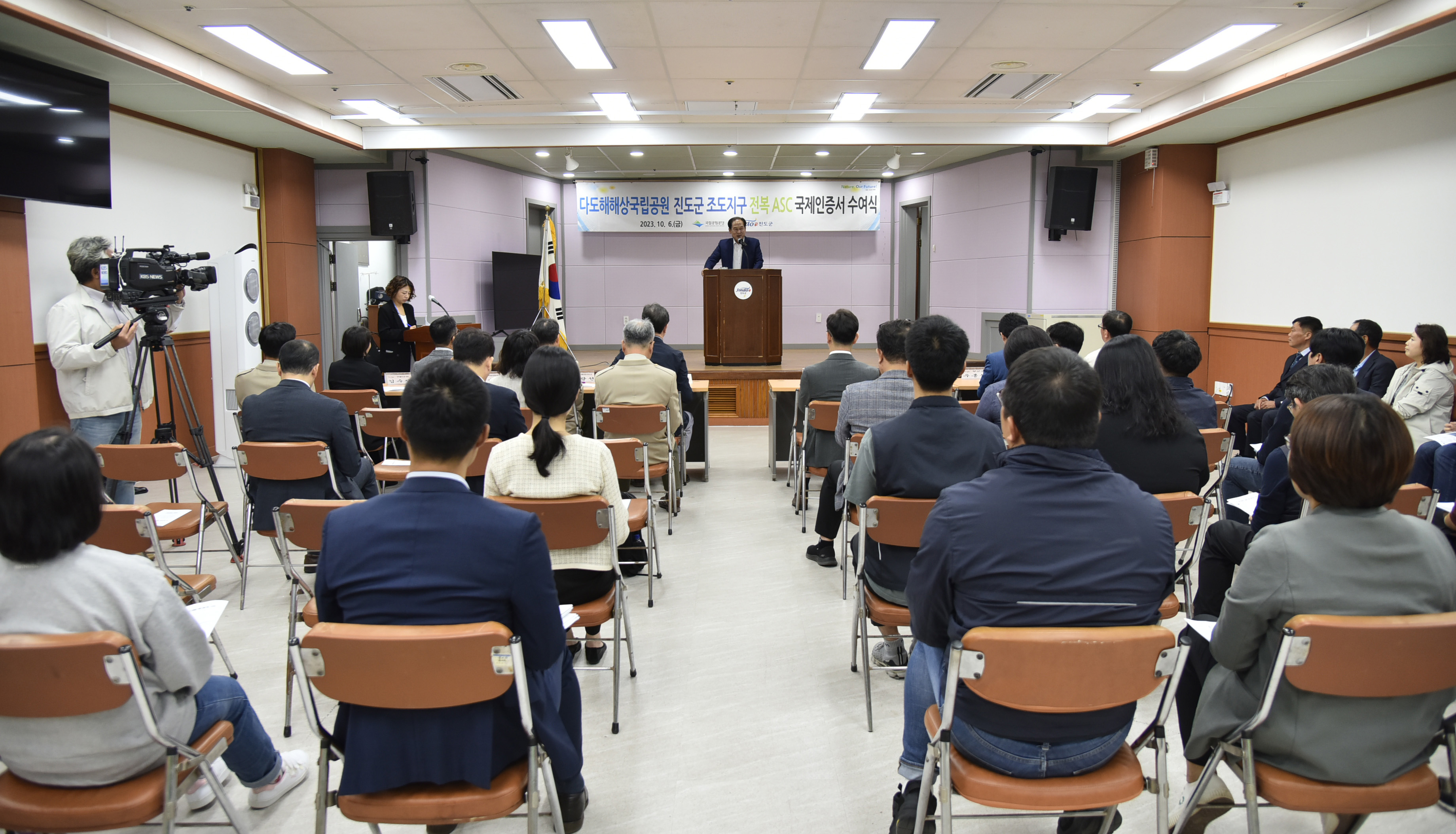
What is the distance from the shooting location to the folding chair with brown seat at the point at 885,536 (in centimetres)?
250

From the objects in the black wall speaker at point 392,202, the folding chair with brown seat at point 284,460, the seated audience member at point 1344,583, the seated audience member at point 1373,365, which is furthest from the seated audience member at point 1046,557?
the black wall speaker at point 392,202

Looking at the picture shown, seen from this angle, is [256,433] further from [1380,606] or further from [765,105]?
[765,105]

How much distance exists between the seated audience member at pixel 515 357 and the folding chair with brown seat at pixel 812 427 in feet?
5.25

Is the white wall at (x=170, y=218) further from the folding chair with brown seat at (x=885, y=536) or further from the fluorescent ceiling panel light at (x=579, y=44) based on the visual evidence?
the folding chair with brown seat at (x=885, y=536)

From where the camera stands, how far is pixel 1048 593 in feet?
5.22

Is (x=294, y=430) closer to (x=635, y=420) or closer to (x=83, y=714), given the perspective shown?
(x=635, y=420)

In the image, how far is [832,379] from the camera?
4.88 meters

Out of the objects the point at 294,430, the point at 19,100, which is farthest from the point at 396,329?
the point at 294,430

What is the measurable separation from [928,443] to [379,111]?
749cm

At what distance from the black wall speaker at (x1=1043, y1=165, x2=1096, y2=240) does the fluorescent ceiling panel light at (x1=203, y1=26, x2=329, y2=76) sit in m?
7.56

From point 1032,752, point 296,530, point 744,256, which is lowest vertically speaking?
point 1032,752

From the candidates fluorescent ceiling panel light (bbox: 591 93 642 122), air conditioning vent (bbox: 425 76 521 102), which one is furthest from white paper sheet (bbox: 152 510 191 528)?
fluorescent ceiling panel light (bbox: 591 93 642 122)

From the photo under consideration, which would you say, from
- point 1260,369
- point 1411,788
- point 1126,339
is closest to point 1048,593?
point 1411,788

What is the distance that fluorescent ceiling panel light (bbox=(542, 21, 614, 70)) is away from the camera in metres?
5.55
